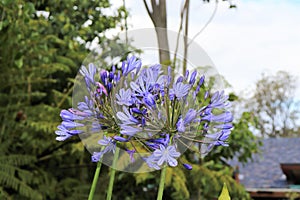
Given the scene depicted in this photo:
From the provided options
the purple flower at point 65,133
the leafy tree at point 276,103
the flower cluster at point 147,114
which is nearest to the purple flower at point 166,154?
the flower cluster at point 147,114

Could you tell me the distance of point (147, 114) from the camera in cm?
60

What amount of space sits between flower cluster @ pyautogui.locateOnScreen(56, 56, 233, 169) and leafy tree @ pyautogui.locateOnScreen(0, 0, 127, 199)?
2229 mm

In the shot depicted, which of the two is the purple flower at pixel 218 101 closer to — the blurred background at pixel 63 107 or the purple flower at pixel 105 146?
the purple flower at pixel 105 146

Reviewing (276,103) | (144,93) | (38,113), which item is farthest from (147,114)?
(276,103)

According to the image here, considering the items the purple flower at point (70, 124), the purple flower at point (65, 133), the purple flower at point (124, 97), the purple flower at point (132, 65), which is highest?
the purple flower at point (132, 65)

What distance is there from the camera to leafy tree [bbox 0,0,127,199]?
3.11 meters

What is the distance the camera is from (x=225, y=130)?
63 cm

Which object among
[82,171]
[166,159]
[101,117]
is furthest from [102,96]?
[82,171]

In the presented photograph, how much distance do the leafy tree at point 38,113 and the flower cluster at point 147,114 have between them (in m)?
2.23

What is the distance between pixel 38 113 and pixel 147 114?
2.96 meters

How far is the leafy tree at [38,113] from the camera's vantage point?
311cm

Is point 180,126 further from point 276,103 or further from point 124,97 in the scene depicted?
point 276,103

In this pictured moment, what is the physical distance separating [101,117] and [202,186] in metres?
3.03

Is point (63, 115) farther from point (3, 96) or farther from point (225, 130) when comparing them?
point (3, 96)
